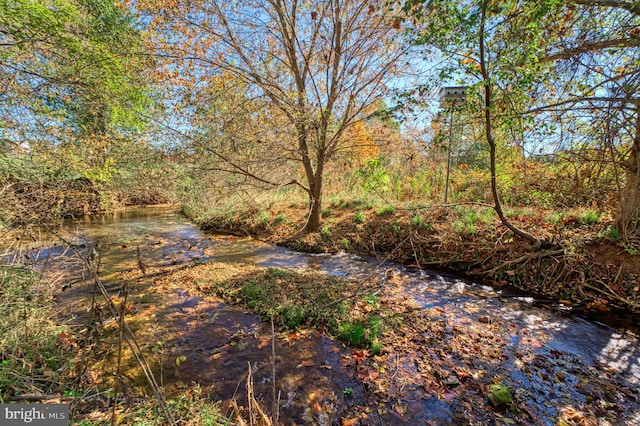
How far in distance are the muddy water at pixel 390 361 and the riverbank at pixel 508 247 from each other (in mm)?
742

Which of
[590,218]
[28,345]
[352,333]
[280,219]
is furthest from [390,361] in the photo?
[280,219]

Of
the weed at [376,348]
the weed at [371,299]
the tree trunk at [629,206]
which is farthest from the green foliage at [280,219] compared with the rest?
the tree trunk at [629,206]

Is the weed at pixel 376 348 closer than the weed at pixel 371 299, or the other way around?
the weed at pixel 376 348

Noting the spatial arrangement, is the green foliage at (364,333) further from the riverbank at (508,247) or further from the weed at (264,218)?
the weed at (264,218)

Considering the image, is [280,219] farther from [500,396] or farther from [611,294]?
[611,294]

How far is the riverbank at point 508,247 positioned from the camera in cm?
462

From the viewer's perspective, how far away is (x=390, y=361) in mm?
3117

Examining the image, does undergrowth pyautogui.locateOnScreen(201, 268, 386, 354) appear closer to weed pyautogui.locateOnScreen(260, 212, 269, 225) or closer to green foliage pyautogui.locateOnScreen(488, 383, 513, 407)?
green foliage pyautogui.locateOnScreen(488, 383, 513, 407)

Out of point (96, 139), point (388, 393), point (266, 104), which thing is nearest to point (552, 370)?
point (388, 393)

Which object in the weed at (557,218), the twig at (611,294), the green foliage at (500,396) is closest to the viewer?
the green foliage at (500,396)

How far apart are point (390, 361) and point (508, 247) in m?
4.32

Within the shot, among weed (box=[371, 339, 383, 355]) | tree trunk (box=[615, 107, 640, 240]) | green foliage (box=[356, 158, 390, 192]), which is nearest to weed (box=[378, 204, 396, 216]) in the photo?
green foliage (box=[356, 158, 390, 192])

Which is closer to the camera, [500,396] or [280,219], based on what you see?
[500,396]

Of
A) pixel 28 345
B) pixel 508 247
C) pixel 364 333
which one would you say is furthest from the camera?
pixel 508 247
